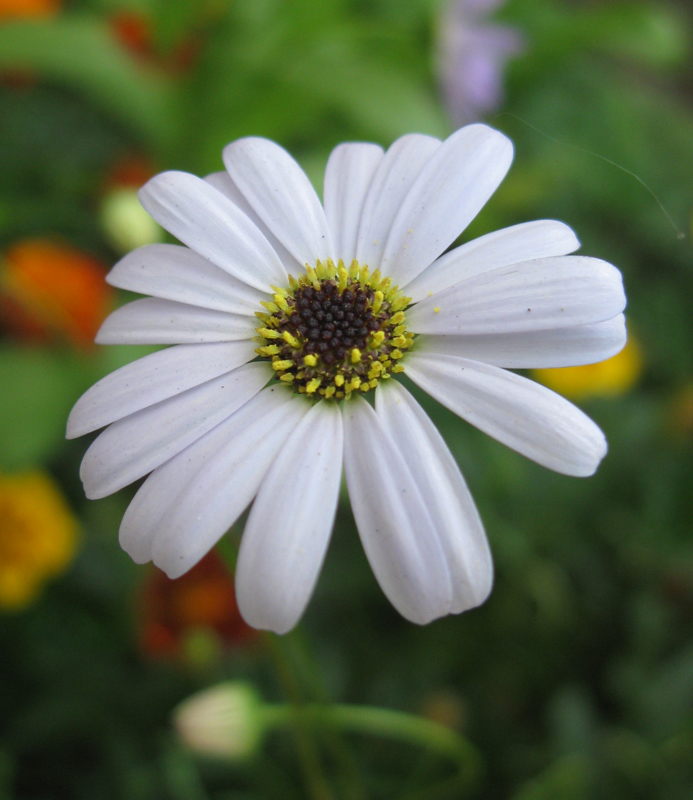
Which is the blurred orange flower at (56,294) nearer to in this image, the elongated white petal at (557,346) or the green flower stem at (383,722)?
the green flower stem at (383,722)

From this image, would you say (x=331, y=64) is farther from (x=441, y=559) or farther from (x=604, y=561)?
(x=441, y=559)

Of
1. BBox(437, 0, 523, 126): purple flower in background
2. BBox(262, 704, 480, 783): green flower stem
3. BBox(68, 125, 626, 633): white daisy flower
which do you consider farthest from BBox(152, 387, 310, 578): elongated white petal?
BBox(437, 0, 523, 126): purple flower in background

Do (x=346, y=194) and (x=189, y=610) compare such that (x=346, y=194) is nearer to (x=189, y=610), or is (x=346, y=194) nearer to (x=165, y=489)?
(x=165, y=489)

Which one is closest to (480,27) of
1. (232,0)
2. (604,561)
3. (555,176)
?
(555,176)

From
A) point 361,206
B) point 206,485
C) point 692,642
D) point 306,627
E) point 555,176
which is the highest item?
point 555,176

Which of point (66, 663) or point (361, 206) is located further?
point (66, 663)

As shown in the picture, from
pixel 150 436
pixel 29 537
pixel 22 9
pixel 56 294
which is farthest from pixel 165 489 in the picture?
pixel 22 9

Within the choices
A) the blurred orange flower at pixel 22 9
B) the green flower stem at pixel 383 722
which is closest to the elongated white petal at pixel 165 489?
the green flower stem at pixel 383 722
